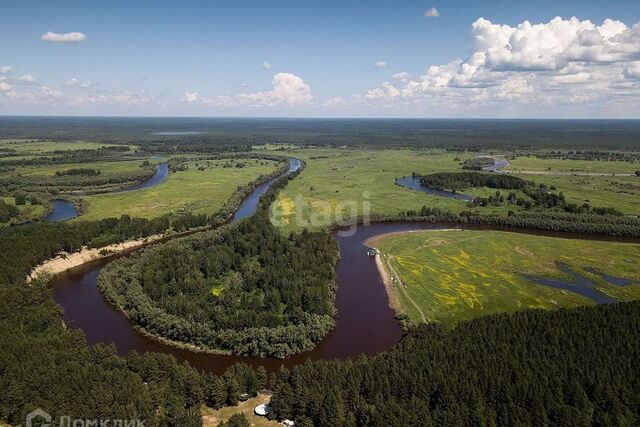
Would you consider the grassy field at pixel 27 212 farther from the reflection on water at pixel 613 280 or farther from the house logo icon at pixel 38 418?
the reflection on water at pixel 613 280

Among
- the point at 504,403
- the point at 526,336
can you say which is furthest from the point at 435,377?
the point at 526,336

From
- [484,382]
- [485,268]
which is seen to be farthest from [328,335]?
[485,268]

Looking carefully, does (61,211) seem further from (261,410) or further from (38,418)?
(261,410)

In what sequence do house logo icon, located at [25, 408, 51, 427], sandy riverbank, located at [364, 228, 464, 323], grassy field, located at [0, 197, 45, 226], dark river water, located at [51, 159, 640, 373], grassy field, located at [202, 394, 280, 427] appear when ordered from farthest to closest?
grassy field, located at [0, 197, 45, 226] → sandy riverbank, located at [364, 228, 464, 323] → dark river water, located at [51, 159, 640, 373] → grassy field, located at [202, 394, 280, 427] → house logo icon, located at [25, 408, 51, 427]

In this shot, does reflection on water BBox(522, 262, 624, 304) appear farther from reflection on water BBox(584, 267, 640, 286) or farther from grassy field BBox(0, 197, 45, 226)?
grassy field BBox(0, 197, 45, 226)

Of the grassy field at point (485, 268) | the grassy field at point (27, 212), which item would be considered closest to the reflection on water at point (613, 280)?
the grassy field at point (485, 268)

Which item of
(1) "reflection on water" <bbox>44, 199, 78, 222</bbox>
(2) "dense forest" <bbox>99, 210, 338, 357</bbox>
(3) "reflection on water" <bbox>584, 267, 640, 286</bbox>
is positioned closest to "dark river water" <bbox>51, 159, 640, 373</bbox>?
(2) "dense forest" <bbox>99, 210, 338, 357</bbox>

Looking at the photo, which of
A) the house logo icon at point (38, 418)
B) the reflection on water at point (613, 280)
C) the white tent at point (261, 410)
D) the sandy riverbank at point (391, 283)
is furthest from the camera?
the reflection on water at point (613, 280)
